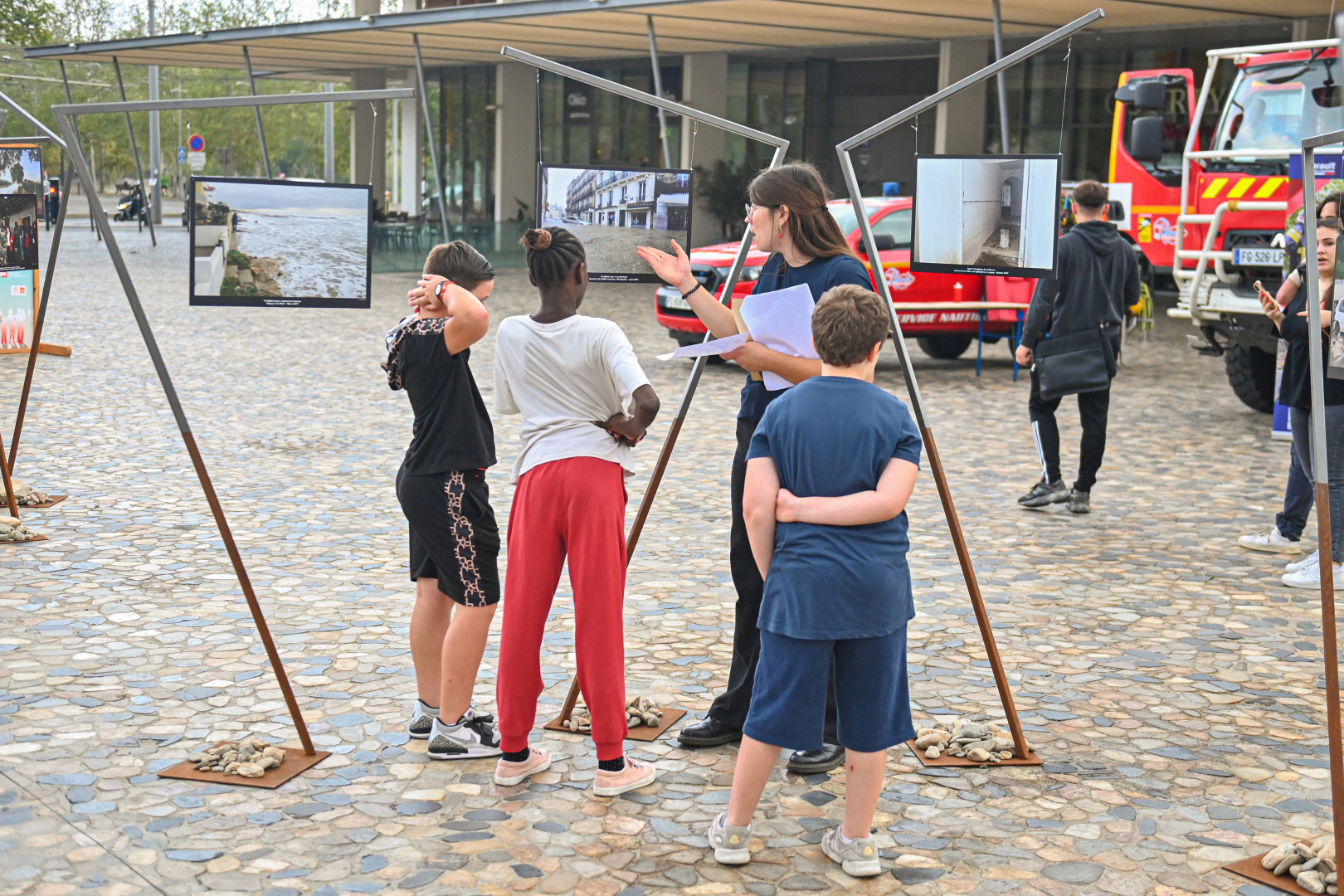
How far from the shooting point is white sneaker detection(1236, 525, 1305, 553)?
23.4 ft

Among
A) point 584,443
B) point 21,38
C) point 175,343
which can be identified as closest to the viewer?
point 584,443

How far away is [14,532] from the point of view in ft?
22.5

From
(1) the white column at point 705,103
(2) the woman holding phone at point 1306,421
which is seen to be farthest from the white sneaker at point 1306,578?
(1) the white column at point 705,103

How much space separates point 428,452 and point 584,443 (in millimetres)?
560

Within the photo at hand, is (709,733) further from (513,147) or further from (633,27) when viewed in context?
(513,147)

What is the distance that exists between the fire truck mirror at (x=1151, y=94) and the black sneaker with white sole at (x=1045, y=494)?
6.59m

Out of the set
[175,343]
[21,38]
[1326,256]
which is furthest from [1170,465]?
[21,38]

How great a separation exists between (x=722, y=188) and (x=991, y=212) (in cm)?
2360

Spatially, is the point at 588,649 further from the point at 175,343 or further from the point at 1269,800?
the point at 175,343

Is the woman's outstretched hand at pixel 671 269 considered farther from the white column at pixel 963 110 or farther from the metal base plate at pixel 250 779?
the white column at pixel 963 110

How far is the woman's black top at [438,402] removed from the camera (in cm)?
416

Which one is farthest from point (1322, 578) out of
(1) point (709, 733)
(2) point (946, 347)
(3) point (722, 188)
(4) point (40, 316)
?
(3) point (722, 188)

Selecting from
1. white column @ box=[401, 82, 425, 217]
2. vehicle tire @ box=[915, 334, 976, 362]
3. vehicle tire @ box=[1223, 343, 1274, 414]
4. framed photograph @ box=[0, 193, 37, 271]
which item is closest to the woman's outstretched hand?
framed photograph @ box=[0, 193, 37, 271]

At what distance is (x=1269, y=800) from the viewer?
409 cm
